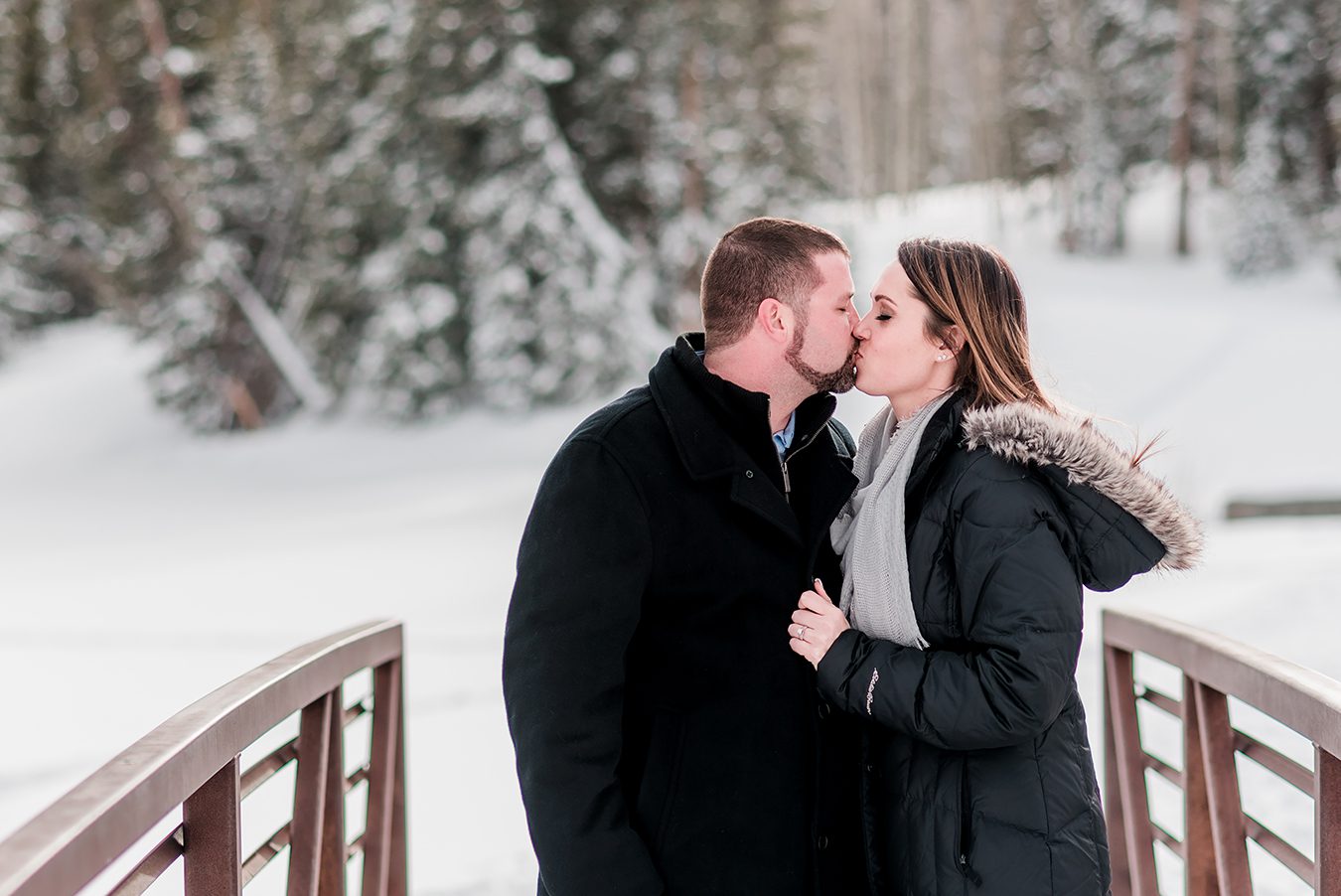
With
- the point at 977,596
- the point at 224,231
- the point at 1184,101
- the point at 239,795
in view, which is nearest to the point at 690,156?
the point at 224,231

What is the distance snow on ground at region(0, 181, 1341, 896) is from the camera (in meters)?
8.11

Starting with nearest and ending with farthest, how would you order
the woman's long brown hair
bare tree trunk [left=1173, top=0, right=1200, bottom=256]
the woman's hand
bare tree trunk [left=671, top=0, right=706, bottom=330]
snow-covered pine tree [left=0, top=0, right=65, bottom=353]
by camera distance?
1. the woman's hand
2. the woman's long brown hair
3. bare tree trunk [left=671, top=0, right=706, bottom=330]
4. snow-covered pine tree [left=0, top=0, right=65, bottom=353]
5. bare tree trunk [left=1173, top=0, right=1200, bottom=256]

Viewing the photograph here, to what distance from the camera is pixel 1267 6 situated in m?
29.9

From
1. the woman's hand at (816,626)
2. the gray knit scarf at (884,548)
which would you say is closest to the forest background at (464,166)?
the gray knit scarf at (884,548)

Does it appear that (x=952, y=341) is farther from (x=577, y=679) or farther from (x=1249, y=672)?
(x=577, y=679)

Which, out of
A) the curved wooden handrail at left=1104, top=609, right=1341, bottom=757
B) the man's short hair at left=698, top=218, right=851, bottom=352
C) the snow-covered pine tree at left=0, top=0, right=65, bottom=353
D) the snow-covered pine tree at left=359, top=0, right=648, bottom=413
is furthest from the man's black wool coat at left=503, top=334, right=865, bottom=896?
the snow-covered pine tree at left=0, top=0, right=65, bottom=353

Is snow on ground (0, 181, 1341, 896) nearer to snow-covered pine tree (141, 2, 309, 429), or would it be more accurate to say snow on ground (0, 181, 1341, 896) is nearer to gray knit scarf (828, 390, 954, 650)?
gray knit scarf (828, 390, 954, 650)

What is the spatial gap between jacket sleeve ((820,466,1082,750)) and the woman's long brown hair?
0.94 ft

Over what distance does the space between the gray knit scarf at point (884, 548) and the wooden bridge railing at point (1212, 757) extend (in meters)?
0.71

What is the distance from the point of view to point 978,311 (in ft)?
8.80

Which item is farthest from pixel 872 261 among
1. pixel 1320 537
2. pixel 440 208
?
pixel 1320 537

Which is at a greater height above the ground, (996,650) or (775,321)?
(775,321)

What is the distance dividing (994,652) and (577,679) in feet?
2.62

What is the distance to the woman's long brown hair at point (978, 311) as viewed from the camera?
267cm
